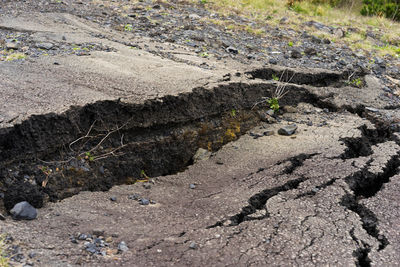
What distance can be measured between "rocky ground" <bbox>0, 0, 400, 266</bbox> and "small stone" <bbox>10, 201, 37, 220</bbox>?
34 millimetres

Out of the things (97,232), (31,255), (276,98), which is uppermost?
(276,98)

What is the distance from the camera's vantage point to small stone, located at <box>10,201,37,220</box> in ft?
8.64

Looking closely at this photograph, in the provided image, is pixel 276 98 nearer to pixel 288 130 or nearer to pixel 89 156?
pixel 288 130

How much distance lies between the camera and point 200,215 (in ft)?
9.95

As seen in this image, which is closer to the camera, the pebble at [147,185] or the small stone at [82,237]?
the small stone at [82,237]

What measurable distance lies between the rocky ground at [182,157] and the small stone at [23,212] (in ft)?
0.11

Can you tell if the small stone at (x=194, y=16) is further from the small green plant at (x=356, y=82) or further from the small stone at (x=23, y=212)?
the small stone at (x=23, y=212)

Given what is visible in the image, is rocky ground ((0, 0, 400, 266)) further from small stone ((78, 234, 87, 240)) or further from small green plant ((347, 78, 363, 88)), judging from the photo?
small green plant ((347, 78, 363, 88))

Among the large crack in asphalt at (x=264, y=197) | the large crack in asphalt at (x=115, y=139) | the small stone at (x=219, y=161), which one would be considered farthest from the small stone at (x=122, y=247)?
the small stone at (x=219, y=161)

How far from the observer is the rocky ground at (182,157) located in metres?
2.61

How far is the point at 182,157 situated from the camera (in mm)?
4023

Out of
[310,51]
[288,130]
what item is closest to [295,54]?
[310,51]

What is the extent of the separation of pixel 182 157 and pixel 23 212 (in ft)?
5.70

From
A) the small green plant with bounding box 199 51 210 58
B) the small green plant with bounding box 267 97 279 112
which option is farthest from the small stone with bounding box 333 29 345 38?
the small green plant with bounding box 267 97 279 112
